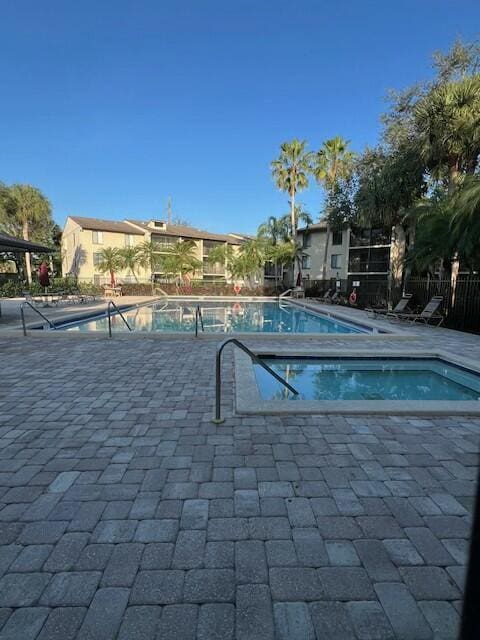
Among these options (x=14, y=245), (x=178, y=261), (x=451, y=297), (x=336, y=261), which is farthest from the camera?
(x=178, y=261)

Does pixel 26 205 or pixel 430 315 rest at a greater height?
pixel 26 205

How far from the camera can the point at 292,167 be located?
2834 centimetres

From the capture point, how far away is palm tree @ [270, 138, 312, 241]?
90.9ft

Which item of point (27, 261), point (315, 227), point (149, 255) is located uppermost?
point (315, 227)

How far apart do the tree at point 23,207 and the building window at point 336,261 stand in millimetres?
27667

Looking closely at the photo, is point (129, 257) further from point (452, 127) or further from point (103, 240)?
point (452, 127)

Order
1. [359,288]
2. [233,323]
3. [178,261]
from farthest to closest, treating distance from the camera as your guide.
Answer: [178,261] → [359,288] → [233,323]

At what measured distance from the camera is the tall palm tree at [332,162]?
2566cm

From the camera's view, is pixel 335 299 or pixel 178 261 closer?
pixel 335 299

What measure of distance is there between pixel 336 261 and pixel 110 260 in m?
21.1

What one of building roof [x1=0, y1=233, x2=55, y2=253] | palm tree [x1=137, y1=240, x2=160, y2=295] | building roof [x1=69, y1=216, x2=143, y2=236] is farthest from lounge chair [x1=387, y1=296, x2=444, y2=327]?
building roof [x1=69, y1=216, x2=143, y2=236]

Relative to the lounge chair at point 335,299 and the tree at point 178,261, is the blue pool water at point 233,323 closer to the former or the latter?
the lounge chair at point 335,299

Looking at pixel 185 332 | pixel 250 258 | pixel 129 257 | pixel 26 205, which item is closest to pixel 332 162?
pixel 250 258

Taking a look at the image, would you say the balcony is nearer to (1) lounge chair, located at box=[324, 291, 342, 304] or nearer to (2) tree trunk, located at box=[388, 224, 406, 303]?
(2) tree trunk, located at box=[388, 224, 406, 303]
